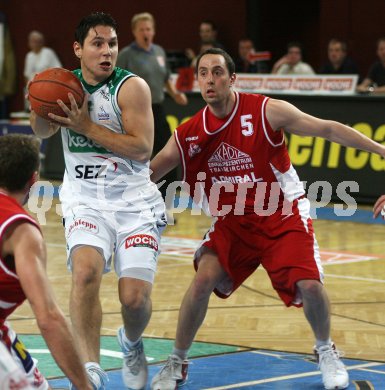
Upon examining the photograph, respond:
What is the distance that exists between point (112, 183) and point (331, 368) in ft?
5.26

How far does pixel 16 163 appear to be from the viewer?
4020mm

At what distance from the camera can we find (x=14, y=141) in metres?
4.06

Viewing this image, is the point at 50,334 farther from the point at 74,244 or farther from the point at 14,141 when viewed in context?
the point at 74,244

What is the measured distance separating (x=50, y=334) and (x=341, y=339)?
11.5 feet

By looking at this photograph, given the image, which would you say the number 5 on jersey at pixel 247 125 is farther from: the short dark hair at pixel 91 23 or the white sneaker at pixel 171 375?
the white sneaker at pixel 171 375

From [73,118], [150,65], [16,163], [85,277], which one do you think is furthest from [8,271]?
[150,65]

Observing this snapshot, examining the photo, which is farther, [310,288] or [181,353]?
[181,353]

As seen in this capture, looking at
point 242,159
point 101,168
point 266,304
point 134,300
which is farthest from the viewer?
point 266,304

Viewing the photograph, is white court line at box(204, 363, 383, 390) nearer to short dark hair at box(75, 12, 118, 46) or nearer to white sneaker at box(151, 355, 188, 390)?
white sneaker at box(151, 355, 188, 390)

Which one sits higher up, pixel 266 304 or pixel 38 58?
pixel 266 304

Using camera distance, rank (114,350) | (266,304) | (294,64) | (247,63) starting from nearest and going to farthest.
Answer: (114,350), (266,304), (294,64), (247,63)

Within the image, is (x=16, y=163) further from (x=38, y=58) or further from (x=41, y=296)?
(x=38, y=58)

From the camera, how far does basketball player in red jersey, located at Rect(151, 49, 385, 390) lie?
5988 millimetres

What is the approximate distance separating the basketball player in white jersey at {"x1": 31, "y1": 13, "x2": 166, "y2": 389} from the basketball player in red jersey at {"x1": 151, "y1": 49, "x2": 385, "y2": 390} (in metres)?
0.31
